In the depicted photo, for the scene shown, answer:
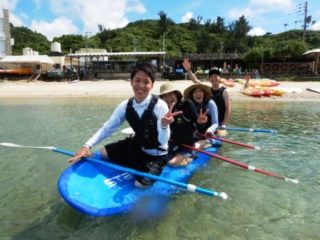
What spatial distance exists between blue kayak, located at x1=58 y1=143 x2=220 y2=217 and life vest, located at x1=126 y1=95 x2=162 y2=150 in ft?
1.77

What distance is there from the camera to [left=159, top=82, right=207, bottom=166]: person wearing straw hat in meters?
5.68

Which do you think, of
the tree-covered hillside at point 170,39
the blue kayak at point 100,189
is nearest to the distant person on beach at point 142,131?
the blue kayak at point 100,189

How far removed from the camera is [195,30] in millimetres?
92375

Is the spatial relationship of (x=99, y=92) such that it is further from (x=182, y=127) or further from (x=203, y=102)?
(x=182, y=127)

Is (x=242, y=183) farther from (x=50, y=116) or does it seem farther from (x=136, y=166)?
(x=50, y=116)

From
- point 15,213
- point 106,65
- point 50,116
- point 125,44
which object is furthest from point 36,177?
point 125,44

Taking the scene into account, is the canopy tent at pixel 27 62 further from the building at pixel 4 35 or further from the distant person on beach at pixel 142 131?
the distant person on beach at pixel 142 131

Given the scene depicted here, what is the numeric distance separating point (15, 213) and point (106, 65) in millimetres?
31101

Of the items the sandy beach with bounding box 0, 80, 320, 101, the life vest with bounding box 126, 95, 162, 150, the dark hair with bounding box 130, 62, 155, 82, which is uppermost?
the dark hair with bounding box 130, 62, 155, 82

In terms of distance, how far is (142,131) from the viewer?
4.46 meters

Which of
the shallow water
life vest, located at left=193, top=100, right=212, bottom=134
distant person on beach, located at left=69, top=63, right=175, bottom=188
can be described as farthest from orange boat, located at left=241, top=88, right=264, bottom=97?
distant person on beach, located at left=69, top=63, right=175, bottom=188

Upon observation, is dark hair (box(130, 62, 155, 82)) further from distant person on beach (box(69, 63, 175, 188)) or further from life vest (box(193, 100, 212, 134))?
life vest (box(193, 100, 212, 134))

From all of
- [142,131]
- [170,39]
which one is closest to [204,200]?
[142,131]

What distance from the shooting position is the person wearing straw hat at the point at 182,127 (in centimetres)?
568
